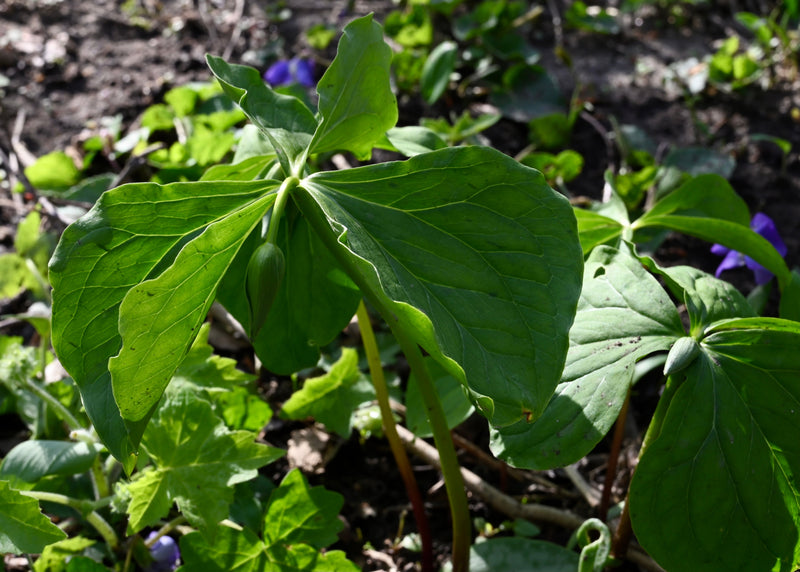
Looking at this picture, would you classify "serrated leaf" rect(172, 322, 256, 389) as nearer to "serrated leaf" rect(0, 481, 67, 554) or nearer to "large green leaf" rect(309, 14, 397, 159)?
"serrated leaf" rect(0, 481, 67, 554)

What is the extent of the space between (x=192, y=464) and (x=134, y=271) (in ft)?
1.45

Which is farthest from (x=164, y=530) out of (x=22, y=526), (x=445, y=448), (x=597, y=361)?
(x=597, y=361)

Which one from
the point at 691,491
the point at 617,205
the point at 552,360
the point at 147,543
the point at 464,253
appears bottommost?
the point at 147,543

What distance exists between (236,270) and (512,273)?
51 cm

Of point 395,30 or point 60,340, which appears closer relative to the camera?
point 60,340

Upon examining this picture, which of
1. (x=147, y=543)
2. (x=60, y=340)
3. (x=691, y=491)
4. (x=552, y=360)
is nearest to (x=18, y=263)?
(x=147, y=543)

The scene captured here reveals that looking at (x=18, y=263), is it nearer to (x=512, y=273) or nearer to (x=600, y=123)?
(x=512, y=273)

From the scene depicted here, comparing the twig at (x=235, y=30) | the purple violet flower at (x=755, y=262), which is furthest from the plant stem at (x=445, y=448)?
the twig at (x=235, y=30)

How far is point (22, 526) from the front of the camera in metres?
1.08

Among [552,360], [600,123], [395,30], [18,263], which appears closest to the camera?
[552,360]

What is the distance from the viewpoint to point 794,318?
1.31 metres

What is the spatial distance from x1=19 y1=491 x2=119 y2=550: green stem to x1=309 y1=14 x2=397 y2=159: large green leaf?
782 millimetres

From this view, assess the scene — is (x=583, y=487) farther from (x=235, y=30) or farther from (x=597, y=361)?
(x=235, y=30)

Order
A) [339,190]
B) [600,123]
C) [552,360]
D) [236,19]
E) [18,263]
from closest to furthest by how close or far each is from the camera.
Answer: [552,360], [339,190], [18,263], [600,123], [236,19]
